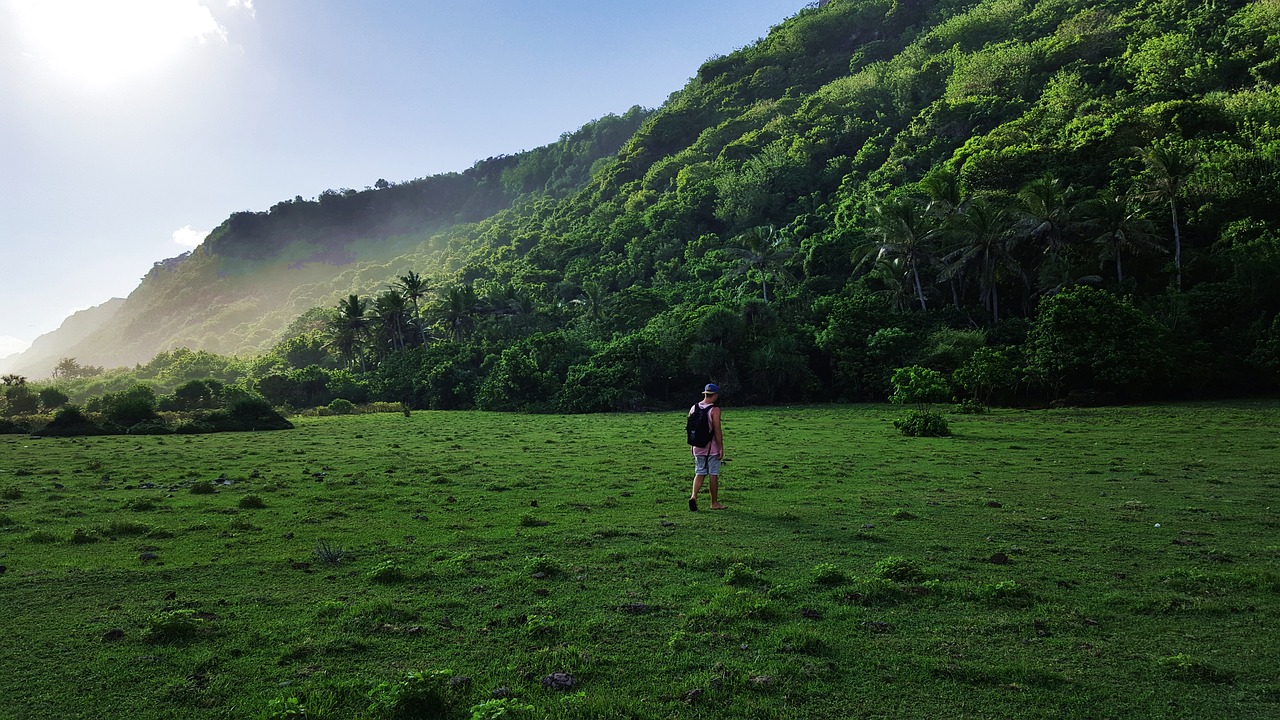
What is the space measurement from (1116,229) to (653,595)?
50.7 meters

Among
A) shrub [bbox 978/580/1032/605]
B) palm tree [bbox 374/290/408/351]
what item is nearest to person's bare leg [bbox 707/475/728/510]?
shrub [bbox 978/580/1032/605]

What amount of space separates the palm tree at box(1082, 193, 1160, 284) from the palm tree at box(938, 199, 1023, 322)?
209 inches

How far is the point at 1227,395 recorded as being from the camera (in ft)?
112

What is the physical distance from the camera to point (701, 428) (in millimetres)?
12820

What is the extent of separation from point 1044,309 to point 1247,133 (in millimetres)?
29096

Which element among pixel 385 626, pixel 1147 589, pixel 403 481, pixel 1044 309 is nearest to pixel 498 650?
pixel 385 626

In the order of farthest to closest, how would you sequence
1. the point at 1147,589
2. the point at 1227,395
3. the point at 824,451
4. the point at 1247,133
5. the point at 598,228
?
the point at 598,228 → the point at 1247,133 → the point at 1227,395 → the point at 824,451 → the point at 1147,589

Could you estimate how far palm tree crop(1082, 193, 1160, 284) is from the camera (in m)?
43.4

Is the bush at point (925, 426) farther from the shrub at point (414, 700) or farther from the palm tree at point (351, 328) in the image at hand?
the palm tree at point (351, 328)

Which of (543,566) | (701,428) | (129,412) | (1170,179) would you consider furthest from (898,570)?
(1170,179)

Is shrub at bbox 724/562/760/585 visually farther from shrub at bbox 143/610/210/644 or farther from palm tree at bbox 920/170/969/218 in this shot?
palm tree at bbox 920/170/969/218

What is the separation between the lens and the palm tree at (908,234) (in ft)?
175

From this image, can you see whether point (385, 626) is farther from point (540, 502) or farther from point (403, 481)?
point (403, 481)

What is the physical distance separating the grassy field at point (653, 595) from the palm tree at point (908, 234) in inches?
1539
